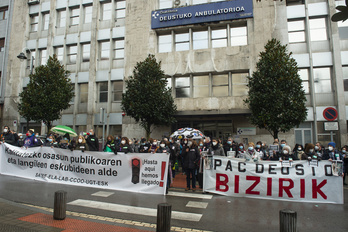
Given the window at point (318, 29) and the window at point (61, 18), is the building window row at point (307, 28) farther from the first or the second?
the window at point (61, 18)

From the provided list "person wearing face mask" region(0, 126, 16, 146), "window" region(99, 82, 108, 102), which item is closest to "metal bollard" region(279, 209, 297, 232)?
"person wearing face mask" region(0, 126, 16, 146)

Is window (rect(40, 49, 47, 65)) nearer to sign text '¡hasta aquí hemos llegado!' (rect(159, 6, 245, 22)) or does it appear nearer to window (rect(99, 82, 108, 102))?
window (rect(99, 82, 108, 102))

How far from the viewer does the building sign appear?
1858cm

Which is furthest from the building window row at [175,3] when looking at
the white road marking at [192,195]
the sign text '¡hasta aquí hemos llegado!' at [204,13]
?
the white road marking at [192,195]

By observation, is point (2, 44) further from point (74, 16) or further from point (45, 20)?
point (74, 16)

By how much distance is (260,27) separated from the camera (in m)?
18.2

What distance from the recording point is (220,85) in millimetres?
18922

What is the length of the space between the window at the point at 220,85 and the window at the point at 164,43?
15.7ft

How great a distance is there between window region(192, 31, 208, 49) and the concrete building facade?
8 centimetres

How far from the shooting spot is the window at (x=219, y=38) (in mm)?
19328

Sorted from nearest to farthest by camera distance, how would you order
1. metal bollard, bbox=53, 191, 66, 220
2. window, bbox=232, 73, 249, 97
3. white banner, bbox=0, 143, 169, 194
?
metal bollard, bbox=53, 191, 66, 220 < white banner, bbox=0, 143, 169, 194 < window, bbox=232, 73, 249, 97

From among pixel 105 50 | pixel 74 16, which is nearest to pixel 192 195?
pixel 105 50

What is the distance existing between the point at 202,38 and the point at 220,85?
4.27m

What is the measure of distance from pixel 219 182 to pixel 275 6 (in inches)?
628
